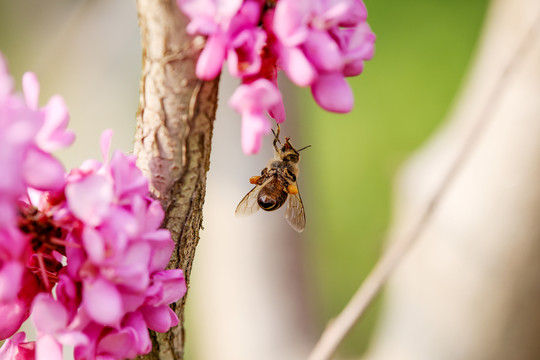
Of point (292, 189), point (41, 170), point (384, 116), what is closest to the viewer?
point (41, 170)

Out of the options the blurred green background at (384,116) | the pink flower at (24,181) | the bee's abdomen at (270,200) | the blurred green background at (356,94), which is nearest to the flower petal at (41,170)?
the pink flower at (24,181)

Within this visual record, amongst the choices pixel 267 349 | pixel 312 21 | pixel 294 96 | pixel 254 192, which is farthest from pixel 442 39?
pixel 312 21

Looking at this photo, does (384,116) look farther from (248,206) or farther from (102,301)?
(102,301)

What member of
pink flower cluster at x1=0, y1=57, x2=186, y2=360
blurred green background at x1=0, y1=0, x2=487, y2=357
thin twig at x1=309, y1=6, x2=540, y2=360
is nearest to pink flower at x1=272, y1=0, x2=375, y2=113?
pink flower cluster at x1=0, y1=57, x2=186, y2=360

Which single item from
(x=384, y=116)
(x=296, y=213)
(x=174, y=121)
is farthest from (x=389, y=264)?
(x=384, y=116)

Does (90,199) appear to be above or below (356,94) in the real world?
above

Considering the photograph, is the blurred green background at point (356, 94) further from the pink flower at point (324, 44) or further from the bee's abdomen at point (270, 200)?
the pink flower at point (324, 44)
